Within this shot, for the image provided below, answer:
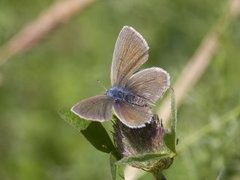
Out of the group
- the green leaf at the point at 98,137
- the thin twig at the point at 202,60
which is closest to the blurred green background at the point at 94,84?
the thin twig at the point at 202,60

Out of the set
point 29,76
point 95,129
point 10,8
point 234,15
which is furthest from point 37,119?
point 95,129

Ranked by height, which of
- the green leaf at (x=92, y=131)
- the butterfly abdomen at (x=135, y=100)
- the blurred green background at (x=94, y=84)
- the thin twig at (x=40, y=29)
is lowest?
the blurred green background at (x=94, y=84)

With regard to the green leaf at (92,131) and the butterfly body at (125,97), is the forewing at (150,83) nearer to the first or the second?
the butterfly body at (125,97)

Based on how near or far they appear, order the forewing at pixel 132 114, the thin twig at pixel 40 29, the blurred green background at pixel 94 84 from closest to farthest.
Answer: the forewing at pixel 132 114 < the blurred green background at pixel 94 84 < the thin twig at pixel 40 29

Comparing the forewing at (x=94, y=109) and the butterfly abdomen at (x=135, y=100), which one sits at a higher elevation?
the forewing at (x=94, y=109)

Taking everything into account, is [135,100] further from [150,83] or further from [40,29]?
[40,29]

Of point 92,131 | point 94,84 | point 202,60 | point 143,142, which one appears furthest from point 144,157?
point 94,84
